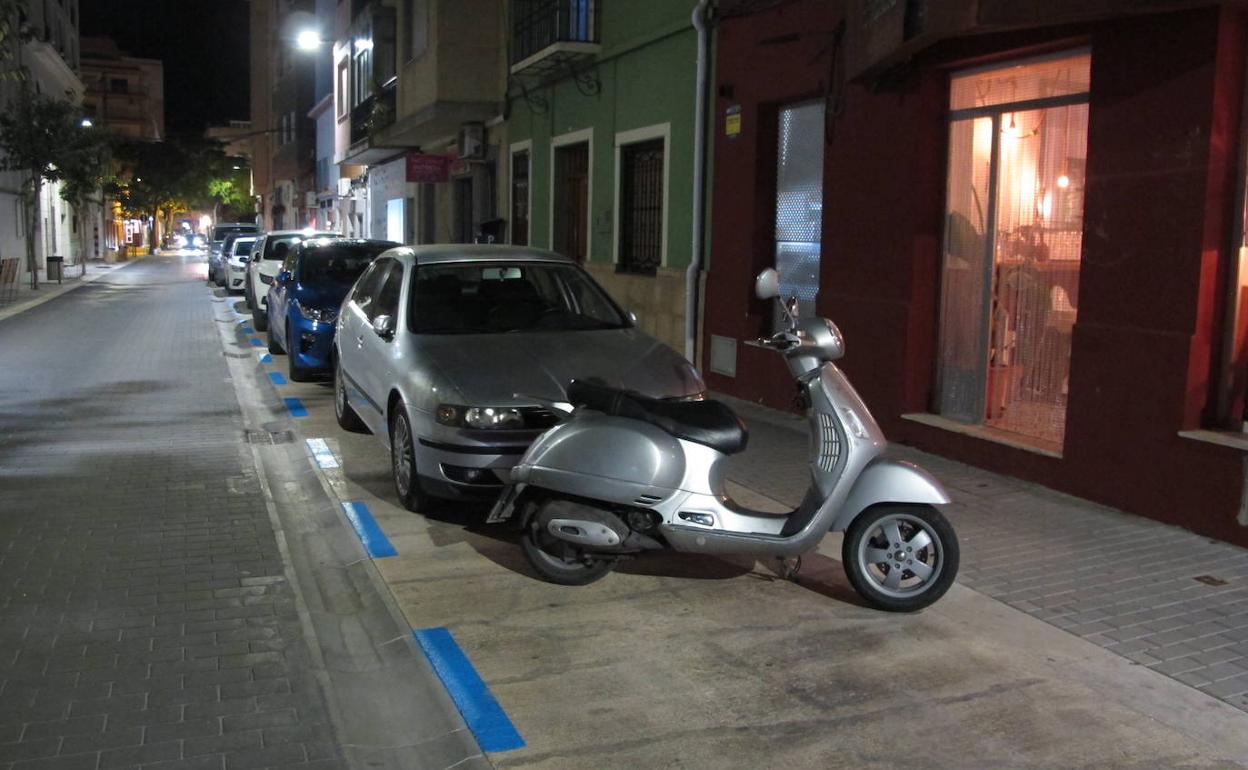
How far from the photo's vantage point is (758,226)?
457 inches

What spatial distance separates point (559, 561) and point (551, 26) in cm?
1215

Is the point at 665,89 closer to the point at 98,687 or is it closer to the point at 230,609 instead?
the point at 230,609

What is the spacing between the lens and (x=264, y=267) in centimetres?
1938

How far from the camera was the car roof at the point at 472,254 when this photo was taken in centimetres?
834

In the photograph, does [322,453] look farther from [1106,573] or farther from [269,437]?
[1106,573]

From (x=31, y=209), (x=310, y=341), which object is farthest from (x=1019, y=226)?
(x=31, y=209)

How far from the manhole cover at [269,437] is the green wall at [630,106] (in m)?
5.15

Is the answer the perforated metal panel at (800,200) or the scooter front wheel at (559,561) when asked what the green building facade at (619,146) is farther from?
the scooter front wheel at (559,561)

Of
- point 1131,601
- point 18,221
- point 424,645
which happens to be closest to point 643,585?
point 424,645

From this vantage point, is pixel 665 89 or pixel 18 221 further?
pixel 18 221

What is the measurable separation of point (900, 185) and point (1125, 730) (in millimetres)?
5846

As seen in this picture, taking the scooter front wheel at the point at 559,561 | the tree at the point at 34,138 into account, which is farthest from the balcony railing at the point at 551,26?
the tree at the point at 34,138

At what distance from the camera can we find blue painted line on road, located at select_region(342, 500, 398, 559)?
21.1 ft

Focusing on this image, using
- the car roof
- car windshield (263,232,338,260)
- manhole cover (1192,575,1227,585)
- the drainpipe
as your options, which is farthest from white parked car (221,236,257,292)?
manhole cover (1192,575,1227,585)
